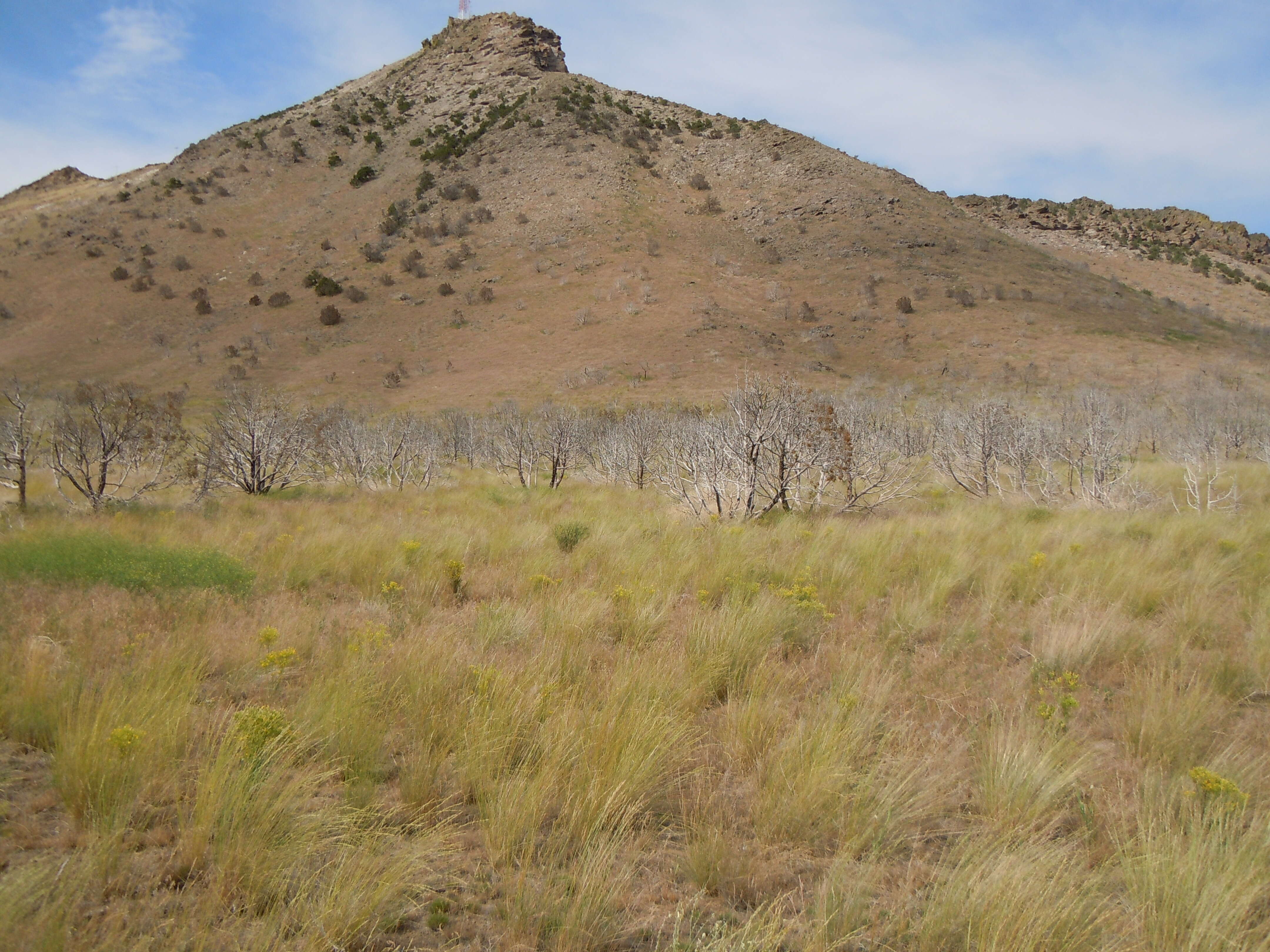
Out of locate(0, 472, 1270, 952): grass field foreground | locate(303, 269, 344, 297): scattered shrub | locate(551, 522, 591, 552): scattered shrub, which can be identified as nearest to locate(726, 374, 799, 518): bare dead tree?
locate(551, 522, 591, 552): scattered shrub

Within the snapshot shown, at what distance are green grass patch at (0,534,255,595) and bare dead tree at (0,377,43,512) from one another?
13.2ft

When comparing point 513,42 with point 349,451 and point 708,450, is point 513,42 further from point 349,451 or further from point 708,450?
point 708,450

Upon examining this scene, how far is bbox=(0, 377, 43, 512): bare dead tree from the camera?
297 inches

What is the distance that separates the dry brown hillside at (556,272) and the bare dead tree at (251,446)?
1512cm

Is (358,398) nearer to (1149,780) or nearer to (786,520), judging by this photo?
(786,520)

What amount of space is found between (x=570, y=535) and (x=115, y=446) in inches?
272

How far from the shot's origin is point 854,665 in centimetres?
318

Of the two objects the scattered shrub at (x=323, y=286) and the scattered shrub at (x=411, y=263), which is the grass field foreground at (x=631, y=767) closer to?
the scattered shrub at (x=323, y=286)

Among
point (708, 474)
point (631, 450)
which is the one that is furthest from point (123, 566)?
point (631, 450)

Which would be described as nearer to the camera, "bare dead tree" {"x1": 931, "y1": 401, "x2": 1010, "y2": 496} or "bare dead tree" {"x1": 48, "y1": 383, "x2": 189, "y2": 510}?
"bare dead tree" {"x1": 48, "y1": 383, "x2": 189, "y2": 510}

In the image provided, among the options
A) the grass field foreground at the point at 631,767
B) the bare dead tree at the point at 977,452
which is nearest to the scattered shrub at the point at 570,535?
the grass field foreground at the point at 631,767

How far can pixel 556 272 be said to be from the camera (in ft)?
123

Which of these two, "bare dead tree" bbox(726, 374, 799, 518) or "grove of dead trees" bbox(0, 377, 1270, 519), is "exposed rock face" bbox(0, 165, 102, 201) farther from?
"bare dead tree" bbox(726, 374, 799, 518)

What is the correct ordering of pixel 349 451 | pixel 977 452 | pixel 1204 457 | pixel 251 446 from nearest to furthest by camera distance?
pixel 251 446 → pixel 977 452 → pixel 1204 457 → pixel 349 451
